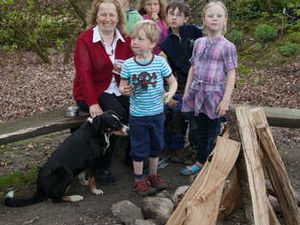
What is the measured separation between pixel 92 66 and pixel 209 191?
1.95m

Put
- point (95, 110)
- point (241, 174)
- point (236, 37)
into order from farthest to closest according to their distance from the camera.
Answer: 1. point (236, 37)
2. point (95, 110)
3. point (241, 174)

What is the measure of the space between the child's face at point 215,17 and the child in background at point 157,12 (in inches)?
38.4

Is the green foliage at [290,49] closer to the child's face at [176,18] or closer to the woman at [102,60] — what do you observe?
the child's face at [176,18]

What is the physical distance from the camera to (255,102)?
7.90 meters

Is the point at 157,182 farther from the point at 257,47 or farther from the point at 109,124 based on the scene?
the point at 257,47

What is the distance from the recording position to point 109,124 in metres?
4.63

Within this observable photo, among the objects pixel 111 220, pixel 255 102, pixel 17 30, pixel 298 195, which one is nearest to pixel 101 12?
pixel 111 220

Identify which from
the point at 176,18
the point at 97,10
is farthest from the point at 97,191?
the point at 176,18

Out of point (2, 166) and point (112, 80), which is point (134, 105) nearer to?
point (112, 80)

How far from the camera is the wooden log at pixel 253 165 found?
12.1 feet

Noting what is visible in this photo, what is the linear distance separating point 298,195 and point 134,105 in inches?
64.3

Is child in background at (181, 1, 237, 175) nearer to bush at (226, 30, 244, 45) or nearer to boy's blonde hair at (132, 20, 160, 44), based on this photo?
boy's blonde hair at (132, 20, 160, 44)

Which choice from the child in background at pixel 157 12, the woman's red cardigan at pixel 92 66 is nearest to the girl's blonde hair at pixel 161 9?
the child in background at pixel 157 12

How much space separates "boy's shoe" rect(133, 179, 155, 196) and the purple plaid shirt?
81cm
